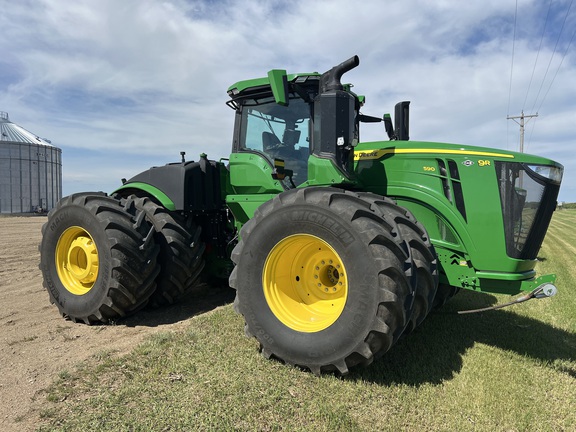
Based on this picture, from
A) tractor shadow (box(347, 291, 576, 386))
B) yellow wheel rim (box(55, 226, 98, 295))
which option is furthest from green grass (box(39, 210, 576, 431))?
yellow wheel rim (box(55, 226, 98, 295))

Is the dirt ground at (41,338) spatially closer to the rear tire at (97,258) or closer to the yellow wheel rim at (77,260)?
the rear tire at (97,258)

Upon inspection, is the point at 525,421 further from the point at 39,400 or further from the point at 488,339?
the point at 39,400

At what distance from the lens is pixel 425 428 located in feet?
8.89

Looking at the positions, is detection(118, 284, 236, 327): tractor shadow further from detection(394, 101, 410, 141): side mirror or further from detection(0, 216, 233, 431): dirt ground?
detection(394, 101, 410, 141): side mirror

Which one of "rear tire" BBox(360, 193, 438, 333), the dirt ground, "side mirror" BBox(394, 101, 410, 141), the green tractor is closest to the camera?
the dirt ground

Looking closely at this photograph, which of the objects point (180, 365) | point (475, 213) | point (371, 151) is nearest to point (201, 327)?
point (180, 365)

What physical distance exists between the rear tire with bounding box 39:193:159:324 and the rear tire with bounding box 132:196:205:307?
174 millimetres

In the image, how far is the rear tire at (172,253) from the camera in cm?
488

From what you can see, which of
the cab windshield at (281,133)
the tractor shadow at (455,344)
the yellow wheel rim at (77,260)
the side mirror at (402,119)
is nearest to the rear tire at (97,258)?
the yellow wheel rim at (77,260)

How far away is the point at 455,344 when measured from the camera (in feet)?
13.5

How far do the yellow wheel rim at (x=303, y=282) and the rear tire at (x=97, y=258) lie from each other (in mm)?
1685

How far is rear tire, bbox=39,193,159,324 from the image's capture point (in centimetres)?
443

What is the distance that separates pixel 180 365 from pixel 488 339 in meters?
3.15

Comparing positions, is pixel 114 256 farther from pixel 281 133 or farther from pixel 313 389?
pixel 313 389
